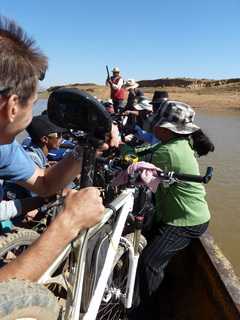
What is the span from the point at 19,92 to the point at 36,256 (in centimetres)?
64

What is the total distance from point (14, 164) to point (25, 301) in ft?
3.61

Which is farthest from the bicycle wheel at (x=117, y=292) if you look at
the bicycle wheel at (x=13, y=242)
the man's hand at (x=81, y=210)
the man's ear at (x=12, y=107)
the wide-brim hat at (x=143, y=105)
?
the wide-brim hat at (x=143, y=105)

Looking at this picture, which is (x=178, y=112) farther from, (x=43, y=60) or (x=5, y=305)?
(x=5, y=305)

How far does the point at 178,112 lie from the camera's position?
407cm

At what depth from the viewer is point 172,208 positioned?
12.9 feet

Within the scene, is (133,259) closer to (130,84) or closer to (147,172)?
(147,172)

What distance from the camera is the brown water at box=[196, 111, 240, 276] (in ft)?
26.2

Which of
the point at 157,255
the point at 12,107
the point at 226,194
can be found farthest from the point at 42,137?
the point at 226,194

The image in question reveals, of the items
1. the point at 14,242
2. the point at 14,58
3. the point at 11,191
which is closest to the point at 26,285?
the point at 14,58

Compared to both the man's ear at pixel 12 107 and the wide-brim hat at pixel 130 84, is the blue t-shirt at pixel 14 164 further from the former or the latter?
the wide-brim hat at pixel 130 84

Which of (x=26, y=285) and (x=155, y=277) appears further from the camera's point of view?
(x=155, y=277)

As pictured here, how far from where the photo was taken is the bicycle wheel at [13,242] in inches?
124

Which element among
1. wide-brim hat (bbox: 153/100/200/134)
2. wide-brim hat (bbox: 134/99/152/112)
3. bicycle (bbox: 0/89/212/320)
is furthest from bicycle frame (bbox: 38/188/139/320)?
wide-brim hat (bbox: 134/99/152/112)

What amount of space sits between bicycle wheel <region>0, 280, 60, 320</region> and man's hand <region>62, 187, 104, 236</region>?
0.89ft
